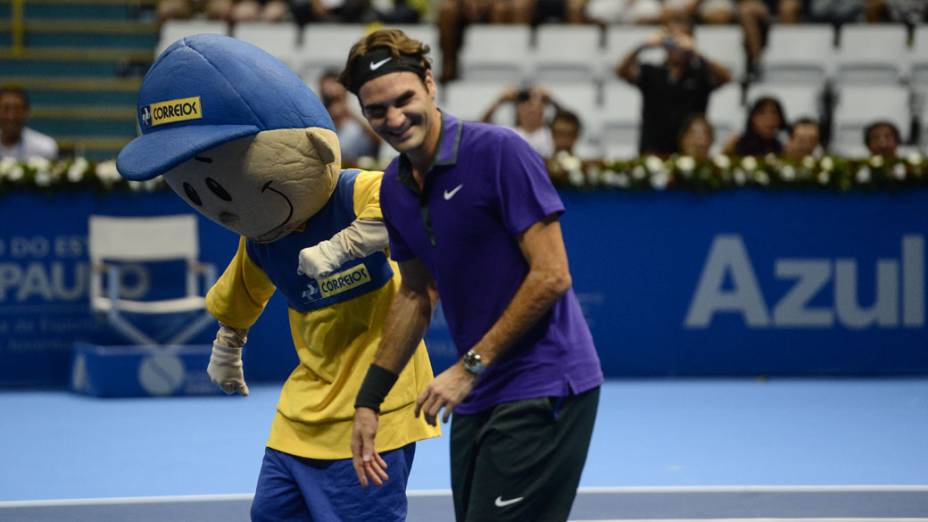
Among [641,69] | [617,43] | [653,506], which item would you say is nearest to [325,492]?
[653,506]

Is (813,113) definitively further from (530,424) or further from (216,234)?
(530,424)

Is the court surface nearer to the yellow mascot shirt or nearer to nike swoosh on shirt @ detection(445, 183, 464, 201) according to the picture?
the yellow mascot shirt

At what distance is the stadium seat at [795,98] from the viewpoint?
13.5m

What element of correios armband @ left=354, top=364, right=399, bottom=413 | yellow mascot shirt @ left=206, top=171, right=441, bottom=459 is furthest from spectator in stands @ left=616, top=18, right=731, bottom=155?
correios armband @ left=354, top=364, right=399, bottom=413

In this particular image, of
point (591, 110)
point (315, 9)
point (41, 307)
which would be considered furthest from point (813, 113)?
point (41, 307)

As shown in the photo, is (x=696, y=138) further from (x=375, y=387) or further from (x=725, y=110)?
(x=375, y=387)

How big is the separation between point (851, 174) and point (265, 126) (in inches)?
274

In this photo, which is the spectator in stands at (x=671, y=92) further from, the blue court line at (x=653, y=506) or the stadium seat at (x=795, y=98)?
the blue court line at (x=653, y=506)

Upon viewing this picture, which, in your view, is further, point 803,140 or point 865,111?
point 865,111

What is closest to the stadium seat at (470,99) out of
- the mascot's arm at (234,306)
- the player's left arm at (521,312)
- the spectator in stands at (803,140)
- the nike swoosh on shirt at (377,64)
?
the spectator in stands at (803,140)

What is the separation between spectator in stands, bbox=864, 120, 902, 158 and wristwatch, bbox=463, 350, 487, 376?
8.31m

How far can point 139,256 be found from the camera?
10.1 meters

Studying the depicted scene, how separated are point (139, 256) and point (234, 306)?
5.46 m

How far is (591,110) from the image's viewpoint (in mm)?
13430
